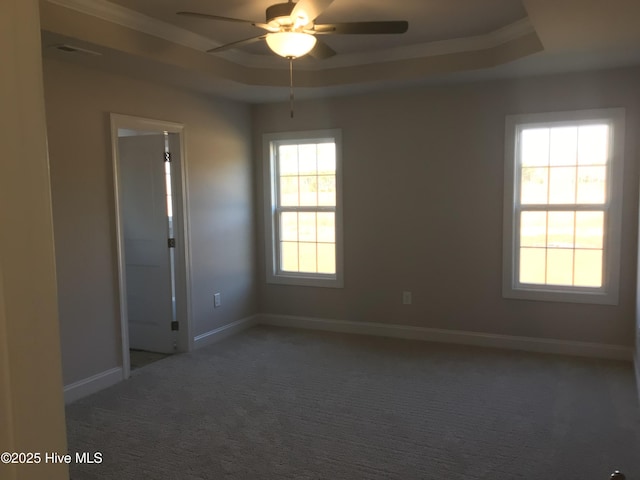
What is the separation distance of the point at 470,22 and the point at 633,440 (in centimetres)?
299

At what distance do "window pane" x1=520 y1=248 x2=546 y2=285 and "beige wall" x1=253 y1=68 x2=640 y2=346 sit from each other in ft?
0.69

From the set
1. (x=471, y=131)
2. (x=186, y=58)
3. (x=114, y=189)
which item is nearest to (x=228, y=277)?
(x=114, y=189)

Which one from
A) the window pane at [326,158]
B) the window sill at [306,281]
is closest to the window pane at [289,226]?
the window sill at [306,281]

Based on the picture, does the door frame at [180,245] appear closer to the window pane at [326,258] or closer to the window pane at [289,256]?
the window pane at [289,256]

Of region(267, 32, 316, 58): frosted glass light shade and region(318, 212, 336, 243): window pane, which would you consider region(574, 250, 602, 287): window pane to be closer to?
region(318, 212, 336, 243): window pane

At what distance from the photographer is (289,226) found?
5.70 meters

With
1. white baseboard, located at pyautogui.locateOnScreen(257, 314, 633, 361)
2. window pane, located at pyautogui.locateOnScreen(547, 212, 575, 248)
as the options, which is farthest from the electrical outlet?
window pane, located at pyautogui.locateOnScreen(547, 212, 575, 248)

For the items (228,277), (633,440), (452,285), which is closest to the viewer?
(633,440)

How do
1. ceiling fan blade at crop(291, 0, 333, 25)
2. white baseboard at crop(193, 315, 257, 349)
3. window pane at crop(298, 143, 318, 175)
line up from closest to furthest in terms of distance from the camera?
ceiling fan blade at crop(291, 0, 333, 25) → white baseboard at crop(193, 315, 257, 349) → window pane at crop(298, 143, 318, 175)

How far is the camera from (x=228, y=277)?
5.34m

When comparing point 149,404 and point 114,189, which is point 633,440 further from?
point 114,189

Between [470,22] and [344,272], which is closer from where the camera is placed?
[470,22]

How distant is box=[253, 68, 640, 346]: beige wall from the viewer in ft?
14.1

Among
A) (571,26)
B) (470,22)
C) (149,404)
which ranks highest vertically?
(470,22)
